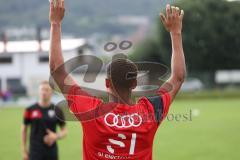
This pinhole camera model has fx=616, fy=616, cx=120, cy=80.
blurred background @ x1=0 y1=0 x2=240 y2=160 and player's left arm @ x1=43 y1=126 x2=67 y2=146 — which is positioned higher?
player's left arm @ x1=43 y1=126 x2=67 y2=146

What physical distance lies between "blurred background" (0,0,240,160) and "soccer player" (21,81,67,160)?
585 millimetres

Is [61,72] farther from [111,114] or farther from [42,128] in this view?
[42,128]

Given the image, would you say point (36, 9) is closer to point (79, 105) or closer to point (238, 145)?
point (238, 145)

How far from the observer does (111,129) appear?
12.7ft

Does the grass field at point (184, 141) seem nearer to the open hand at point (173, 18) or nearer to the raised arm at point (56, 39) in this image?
the open hand at point (173, 18)

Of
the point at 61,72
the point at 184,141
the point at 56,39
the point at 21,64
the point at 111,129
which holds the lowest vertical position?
the point at 21,64

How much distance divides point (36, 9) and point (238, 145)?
146m

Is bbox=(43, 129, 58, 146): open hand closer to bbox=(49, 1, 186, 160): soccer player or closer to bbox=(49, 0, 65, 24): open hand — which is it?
bbox=(49, 1, 186, 160): soccer player

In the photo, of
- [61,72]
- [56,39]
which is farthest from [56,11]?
[61,72]

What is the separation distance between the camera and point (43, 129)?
888 centimetres

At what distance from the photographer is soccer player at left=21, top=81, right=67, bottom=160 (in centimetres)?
873

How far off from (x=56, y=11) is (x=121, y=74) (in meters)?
0.56

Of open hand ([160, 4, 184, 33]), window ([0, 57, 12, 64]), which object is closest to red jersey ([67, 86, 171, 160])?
open hand ([160, 4, 184, 33])

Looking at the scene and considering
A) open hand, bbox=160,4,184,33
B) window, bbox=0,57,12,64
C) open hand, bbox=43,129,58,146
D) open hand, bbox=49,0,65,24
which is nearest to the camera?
open hand, bbox=49,0,65,24
